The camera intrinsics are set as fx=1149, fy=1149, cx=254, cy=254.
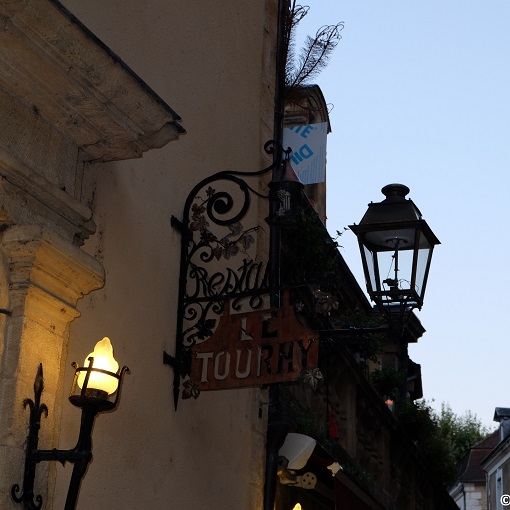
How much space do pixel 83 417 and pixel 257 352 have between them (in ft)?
5.31

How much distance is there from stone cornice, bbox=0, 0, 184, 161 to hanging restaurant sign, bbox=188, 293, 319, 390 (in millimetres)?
1110

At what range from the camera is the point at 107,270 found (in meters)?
6.16

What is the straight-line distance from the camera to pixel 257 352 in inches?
242

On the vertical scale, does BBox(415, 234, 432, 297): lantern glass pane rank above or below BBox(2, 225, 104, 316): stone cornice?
above

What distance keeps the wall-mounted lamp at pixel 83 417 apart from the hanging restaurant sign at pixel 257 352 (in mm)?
1383

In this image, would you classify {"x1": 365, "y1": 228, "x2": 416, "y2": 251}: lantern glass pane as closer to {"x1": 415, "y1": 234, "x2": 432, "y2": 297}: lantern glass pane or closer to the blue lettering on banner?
{"x1": 415, "y1": 234, "x2": 432, "y2": 297}: lantern glass pane

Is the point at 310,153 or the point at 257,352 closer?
the point at 257,352

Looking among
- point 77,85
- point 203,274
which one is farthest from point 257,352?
point 77,85

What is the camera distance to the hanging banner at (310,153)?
11969 millimetres

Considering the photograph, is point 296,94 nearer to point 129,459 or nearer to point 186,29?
point 186,29

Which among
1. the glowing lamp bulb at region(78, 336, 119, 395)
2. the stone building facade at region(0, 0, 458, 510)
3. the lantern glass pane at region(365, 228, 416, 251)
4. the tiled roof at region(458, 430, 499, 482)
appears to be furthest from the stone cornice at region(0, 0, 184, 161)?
the tiled roof at region(458, 430, 499, 482)

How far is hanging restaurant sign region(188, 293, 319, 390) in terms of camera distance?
19.7ft

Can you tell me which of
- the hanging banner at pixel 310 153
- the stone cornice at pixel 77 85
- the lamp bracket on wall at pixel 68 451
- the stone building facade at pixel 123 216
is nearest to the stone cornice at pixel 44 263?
the stone building facade at pixel 123 216

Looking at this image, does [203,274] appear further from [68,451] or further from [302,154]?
[302,154]
